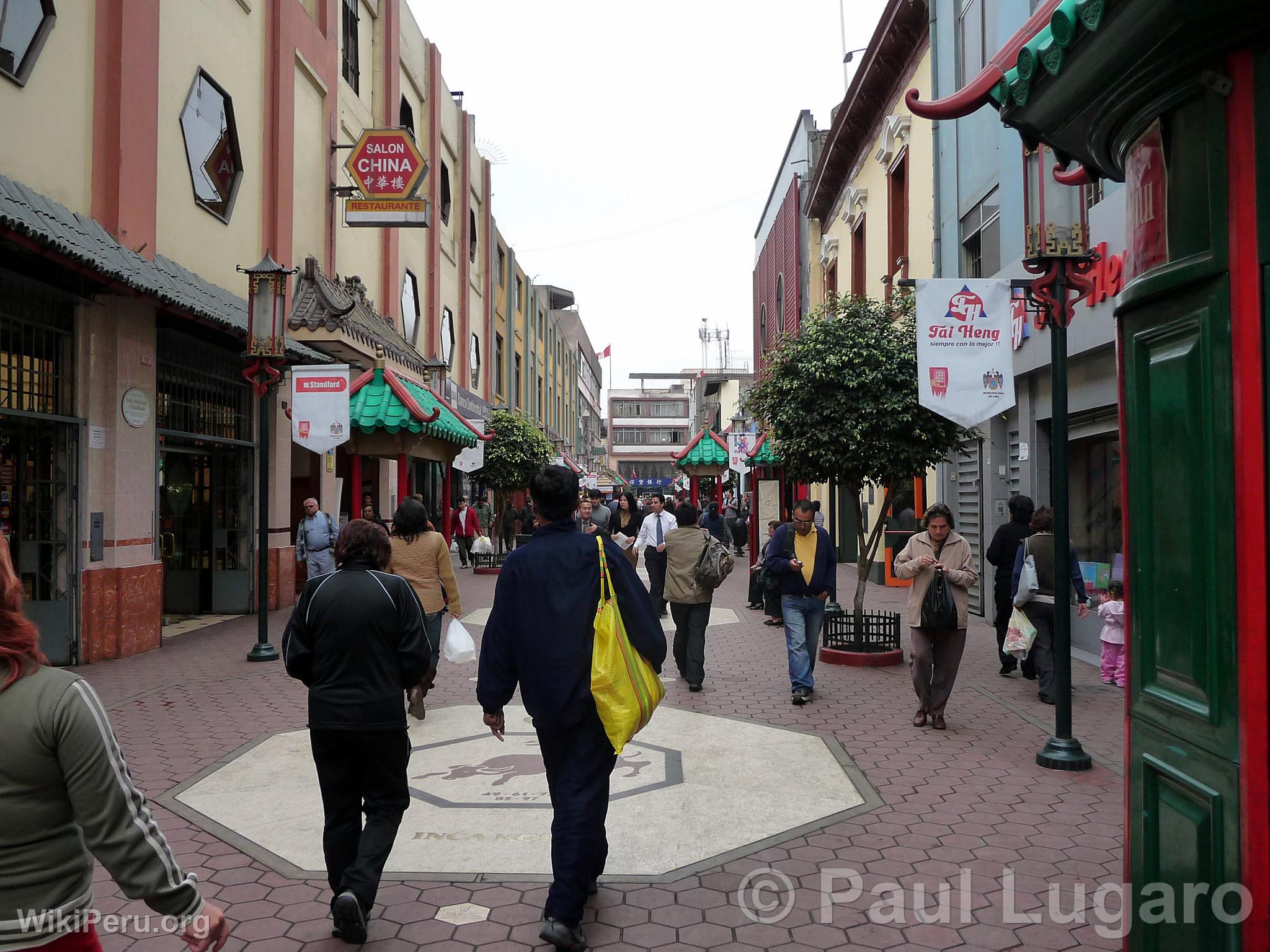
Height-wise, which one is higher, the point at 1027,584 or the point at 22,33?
the point at 22,33

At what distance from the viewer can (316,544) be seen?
12.4 metres

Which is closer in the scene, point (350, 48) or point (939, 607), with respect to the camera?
point (939, 607)

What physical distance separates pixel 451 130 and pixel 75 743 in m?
28.2

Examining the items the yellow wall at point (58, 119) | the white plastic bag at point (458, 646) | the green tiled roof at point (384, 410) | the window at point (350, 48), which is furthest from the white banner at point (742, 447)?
the white plastic bag at point (458, 646)

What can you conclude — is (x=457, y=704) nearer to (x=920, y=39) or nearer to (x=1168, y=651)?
(x=1168, y=651)

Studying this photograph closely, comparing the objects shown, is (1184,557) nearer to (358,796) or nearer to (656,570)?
(358,796)

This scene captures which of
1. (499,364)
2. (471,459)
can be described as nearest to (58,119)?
(471,459)

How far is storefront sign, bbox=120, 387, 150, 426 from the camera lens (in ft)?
34.8

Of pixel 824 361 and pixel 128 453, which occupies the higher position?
pixel 824 361

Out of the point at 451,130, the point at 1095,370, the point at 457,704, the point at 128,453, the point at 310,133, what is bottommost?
the point at 457,704

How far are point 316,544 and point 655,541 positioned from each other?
4429 millimetres

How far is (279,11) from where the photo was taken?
1474cm

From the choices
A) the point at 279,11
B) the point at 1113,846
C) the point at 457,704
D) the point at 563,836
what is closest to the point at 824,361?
the point at 457,704

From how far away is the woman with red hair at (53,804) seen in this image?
6.40 feet
